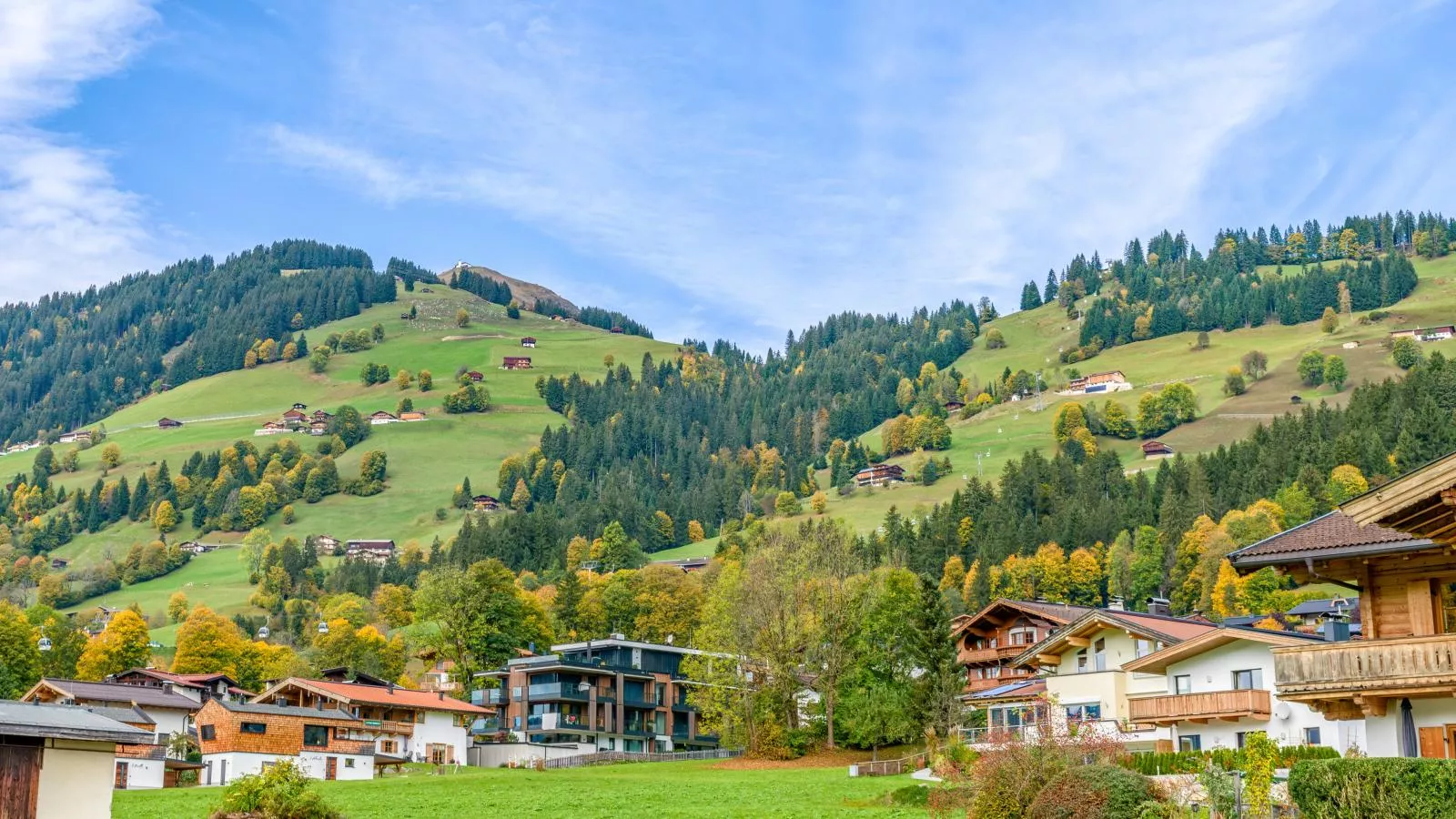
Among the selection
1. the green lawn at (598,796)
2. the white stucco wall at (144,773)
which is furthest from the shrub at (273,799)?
the white stucco wall at (144,773)

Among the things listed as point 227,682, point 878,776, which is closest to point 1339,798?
point 878,776

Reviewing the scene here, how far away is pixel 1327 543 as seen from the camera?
29.2m

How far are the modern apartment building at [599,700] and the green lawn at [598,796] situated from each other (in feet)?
105

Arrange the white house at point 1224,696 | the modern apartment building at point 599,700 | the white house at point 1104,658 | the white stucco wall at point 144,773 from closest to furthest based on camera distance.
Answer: the white house at point 1224,696 → the white house at point 1104,658 → the white stucco wall at point 144,773 → the modern apartment building at point 599,700

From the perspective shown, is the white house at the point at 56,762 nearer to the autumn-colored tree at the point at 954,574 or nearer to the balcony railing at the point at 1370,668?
the balcony railing at the point at 1370,668

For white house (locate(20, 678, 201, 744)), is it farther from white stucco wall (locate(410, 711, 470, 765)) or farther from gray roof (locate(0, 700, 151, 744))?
gray roof (locate(0, 700, 151, 744))

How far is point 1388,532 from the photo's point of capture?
2806cm

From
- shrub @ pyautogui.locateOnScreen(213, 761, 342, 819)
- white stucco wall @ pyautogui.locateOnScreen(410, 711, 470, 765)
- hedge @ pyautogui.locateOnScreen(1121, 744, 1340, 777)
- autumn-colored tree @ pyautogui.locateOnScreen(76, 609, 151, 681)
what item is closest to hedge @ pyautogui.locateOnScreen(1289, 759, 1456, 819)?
hedge @ pyautogui.locateOnScreen(1121, 744, 1340, 777)

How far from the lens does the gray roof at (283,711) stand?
264 feet

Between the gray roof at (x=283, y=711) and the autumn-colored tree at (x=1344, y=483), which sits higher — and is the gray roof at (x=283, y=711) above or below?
below

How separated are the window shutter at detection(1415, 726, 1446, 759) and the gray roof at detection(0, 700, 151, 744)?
2441 centimetres

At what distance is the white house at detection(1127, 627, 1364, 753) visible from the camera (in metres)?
47.1

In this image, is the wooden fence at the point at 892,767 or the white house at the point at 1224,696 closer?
the white house at the point at 1224,696

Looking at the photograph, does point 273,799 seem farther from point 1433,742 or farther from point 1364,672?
point 1433,742
